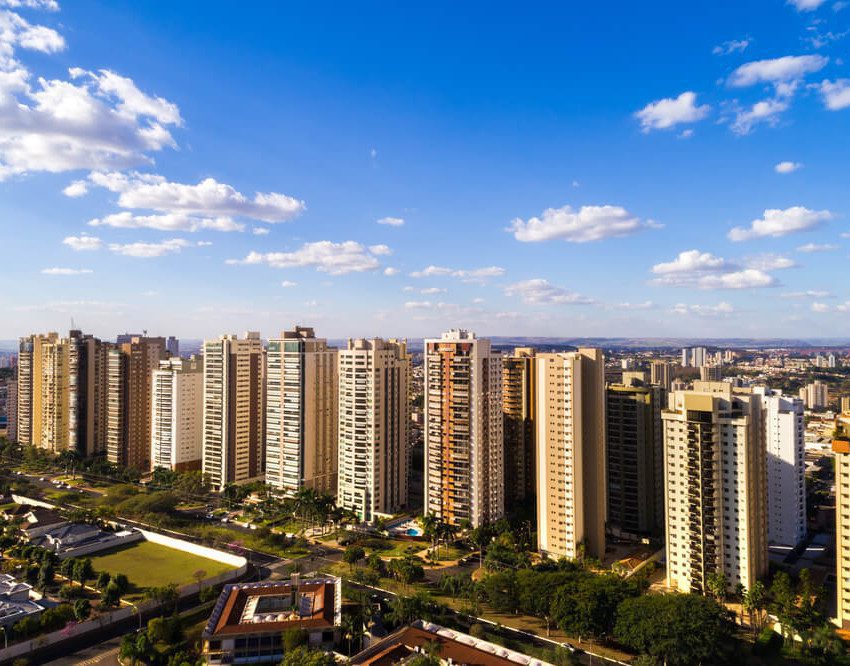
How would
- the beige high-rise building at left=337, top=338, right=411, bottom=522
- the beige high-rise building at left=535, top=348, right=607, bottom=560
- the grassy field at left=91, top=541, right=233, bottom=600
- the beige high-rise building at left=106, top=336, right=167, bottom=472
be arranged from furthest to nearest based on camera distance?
the beige high-rise building at left=106, top=336, right=167, bottom=472 < the beige high-rise building at left=337, top=338, right=411, bottom=522 < the beige high-rise building at left=535, top=348, right=607, bottom=560 < the grassy field at left=91, top=541, right=233, bottom=600

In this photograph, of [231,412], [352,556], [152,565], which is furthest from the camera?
[231,412]

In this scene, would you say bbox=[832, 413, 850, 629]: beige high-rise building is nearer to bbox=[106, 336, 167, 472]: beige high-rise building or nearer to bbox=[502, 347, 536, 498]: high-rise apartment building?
bbox=[502, 347, 536, 498]: high-rise apartment building

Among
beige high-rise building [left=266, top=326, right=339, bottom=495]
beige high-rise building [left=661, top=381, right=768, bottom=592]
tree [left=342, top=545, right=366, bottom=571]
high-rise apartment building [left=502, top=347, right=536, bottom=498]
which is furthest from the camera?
beige high-rise building [left=266, top=326, right=339, bottom=495]

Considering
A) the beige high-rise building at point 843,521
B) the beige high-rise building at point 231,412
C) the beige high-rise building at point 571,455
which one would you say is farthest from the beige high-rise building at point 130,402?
the beige high-rise building at point 843,521

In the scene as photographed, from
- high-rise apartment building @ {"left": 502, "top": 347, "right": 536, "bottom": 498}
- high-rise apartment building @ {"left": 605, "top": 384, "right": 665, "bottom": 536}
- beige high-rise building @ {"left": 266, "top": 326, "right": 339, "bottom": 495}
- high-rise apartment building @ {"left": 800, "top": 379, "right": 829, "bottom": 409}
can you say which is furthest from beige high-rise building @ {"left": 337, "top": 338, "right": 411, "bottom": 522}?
high-rise apartment building @ {"left": 800, "top": 379, "right": 829, "bottom": 409}

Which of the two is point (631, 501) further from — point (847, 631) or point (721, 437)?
point (847, 631)

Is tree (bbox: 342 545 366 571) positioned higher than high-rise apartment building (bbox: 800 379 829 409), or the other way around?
high-rise apartment building (bbox: 800 379 829 409)

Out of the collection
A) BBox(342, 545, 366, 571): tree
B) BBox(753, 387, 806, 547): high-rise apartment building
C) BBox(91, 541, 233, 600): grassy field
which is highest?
BBox(753, 387, 806, 547): high-rise apartment building

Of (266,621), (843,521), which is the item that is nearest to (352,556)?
(266,621)

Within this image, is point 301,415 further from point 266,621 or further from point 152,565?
point 266,621
